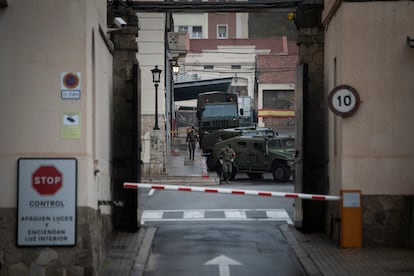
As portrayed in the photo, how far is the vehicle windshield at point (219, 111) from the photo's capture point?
41844 mm

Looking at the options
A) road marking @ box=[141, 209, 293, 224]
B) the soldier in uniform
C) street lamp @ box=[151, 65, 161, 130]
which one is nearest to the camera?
road marking @ box=[141, 209, 293, 224]

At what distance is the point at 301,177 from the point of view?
16375 millimetres

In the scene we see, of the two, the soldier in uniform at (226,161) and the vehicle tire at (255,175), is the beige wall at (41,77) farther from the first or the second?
the vehicle tire at (255,175)

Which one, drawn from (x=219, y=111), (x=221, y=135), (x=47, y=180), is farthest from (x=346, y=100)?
(x=219, y=111)

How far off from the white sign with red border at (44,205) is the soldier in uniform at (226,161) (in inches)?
794

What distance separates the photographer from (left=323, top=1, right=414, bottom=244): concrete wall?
14.1m

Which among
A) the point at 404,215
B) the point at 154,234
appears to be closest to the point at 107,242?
the point at 154,234

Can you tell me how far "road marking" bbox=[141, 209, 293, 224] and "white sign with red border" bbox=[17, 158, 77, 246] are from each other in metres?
7.49

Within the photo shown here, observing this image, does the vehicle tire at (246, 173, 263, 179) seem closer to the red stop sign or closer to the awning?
the awning

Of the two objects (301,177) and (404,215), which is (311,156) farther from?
(404,215)

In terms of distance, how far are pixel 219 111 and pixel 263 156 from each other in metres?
10.7

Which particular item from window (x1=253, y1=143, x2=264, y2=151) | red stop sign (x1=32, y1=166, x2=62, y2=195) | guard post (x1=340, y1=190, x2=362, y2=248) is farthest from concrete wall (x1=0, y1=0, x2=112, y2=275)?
window (x1=253, y1=143, x2=264, y2=151)

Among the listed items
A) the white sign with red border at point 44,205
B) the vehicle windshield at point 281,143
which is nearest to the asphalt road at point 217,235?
the white sign with red border at point 44,205

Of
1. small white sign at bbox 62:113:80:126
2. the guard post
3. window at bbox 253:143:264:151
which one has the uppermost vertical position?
small white sign at bbox 62:113:80:126
